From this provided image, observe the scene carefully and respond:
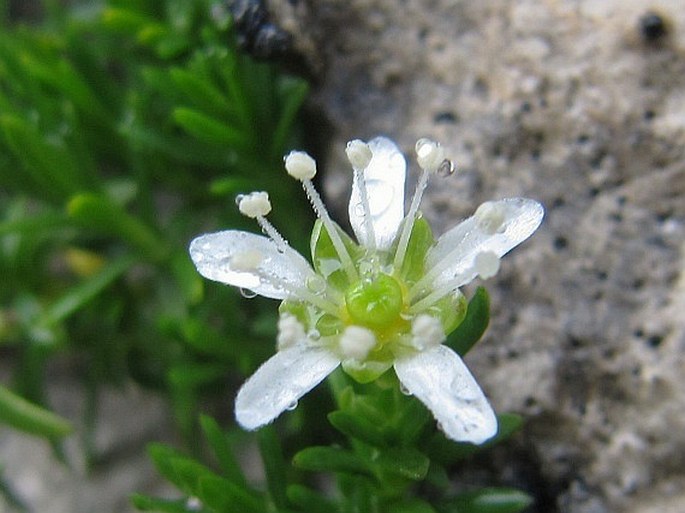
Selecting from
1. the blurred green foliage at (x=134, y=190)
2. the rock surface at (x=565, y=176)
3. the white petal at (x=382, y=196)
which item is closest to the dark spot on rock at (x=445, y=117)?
the rock surface at (x=565, y=176)

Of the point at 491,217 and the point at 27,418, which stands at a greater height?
the point at 27,418

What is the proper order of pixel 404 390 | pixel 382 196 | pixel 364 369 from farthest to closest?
pixel 382 196 → pixel 404 390 → pixel 364 369

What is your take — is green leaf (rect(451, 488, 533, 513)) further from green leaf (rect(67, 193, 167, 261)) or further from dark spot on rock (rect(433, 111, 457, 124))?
green leaf (rect(67, 193, 167, 261))

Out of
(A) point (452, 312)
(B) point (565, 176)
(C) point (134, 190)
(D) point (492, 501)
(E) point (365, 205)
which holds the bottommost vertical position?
(D) point (492, 501)

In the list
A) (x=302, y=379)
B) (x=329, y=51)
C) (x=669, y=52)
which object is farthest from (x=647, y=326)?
(x=329, y=51)

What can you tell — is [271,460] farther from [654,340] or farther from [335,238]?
[654,340]

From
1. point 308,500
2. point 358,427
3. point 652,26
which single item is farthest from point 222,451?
point 652,26

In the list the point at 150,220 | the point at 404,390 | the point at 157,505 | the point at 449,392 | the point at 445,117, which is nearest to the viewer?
the point at 449,392

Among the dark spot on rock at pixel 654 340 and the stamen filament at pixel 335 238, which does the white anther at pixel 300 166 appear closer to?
the stamen filament at pixel 335 238
